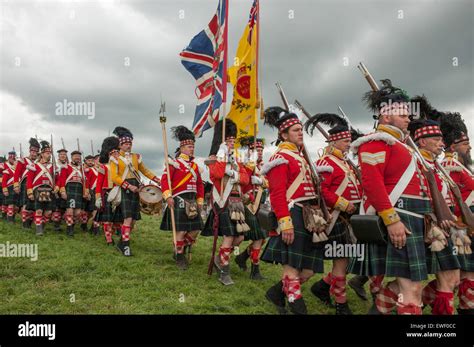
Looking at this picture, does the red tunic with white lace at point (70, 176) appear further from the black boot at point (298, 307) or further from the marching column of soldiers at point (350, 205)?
the black boot at point (298, 307)

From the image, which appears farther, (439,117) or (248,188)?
(248,188)

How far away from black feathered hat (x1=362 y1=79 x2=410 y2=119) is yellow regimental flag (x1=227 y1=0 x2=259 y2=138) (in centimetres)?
277

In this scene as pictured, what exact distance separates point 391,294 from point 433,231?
858 mm

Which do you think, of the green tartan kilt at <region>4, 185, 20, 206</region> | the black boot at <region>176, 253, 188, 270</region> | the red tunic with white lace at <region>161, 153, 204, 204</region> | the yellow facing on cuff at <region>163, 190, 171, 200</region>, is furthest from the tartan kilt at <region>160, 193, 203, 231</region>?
the green tartan kilt at <region>4, 185, 20, 206</region>

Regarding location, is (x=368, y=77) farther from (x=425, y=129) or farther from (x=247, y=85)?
(x=247, y=85)

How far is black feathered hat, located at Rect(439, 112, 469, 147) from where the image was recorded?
20.1 feet

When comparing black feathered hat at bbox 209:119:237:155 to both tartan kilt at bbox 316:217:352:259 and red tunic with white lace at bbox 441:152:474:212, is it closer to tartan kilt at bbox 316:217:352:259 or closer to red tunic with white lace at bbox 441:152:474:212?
tartan kilt at bbox 316:217:352:259

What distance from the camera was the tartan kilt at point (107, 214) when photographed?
35.6 feet

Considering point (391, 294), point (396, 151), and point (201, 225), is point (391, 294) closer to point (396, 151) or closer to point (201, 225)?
point (396, 151)

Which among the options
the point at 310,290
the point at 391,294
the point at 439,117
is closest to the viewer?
the point at 391,294

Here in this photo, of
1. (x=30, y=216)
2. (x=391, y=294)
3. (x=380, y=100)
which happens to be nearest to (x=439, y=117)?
(x=380, y=100)

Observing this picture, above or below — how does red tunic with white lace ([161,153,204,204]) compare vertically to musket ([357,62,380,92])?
below

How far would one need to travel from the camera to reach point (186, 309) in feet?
18.3

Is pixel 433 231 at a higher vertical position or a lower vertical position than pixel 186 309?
higher
